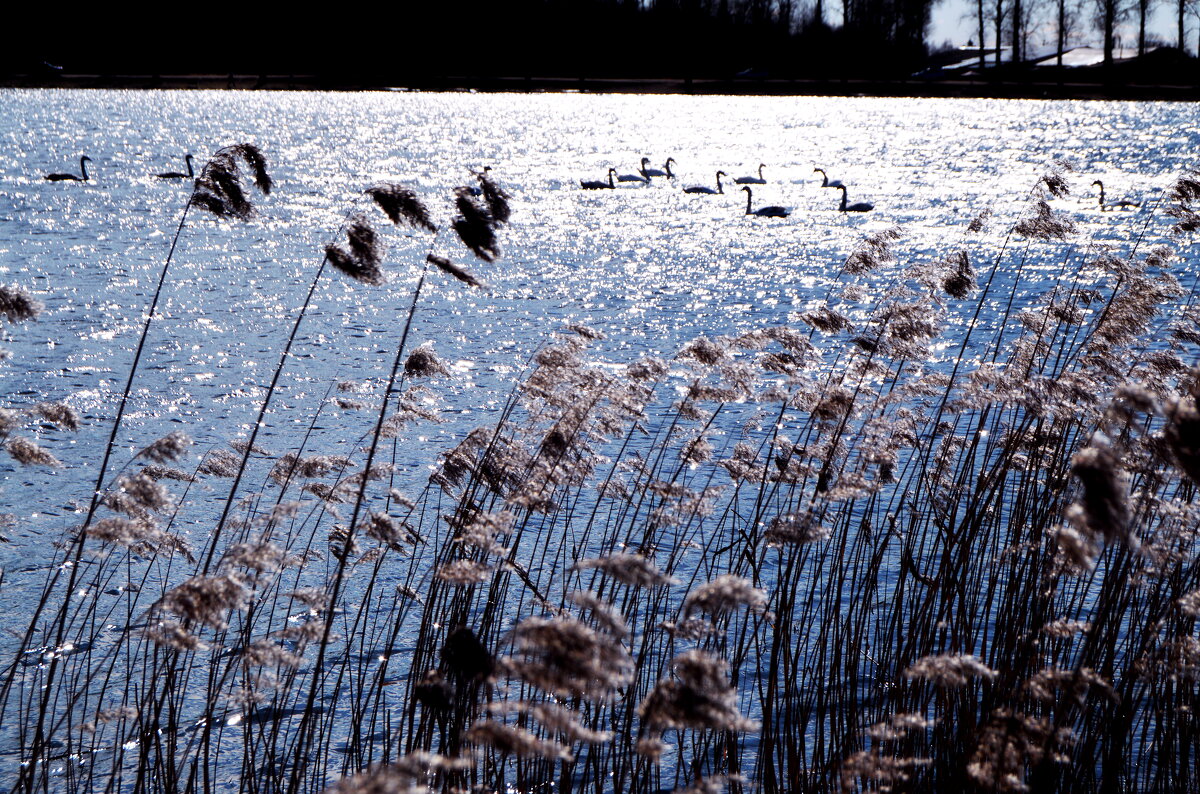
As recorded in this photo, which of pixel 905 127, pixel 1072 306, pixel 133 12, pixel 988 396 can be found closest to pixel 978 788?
pixel 988 396

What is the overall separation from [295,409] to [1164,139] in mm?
45947

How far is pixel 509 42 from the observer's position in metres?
89.8

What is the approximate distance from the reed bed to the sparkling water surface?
1396 mm

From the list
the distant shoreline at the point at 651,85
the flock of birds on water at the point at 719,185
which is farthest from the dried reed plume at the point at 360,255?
the distant shoreline at the point at 651,85

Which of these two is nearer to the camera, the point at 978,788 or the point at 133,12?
the point at 978,788

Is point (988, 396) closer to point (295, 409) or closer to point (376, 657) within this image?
point (376, 657)

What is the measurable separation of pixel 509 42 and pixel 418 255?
75.3m

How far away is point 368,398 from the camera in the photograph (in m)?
9.34

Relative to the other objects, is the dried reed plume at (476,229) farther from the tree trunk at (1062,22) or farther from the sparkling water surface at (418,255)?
the tree trunk at (1062,22)

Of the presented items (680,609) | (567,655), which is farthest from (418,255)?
(567,655)

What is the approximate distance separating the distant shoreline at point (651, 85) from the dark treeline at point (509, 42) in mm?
1200

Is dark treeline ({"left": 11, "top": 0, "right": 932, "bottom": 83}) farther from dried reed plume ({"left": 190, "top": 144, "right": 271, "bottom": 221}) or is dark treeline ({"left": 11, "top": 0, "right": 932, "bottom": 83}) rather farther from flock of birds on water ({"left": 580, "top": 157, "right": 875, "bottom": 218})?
dried reed plume ({"left": 190, "top": 144, "right": 271, "bottom": 221})

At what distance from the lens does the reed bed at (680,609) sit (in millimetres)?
2021

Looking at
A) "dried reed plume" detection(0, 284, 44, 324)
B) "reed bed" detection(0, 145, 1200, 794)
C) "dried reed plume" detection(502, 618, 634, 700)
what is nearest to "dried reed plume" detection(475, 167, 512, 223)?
"reed bed" detection(0, 145, 1200, 794)
